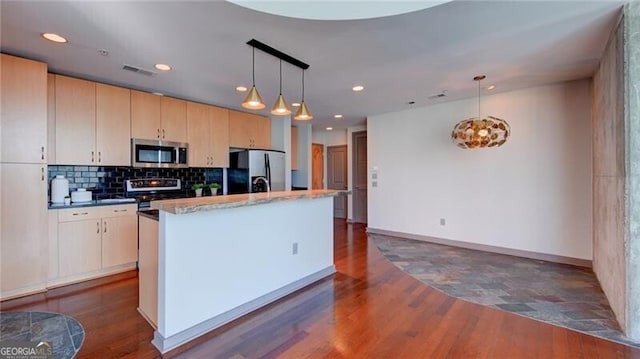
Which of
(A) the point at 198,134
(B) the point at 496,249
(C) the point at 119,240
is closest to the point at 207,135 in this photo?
(A) the point at 198,134

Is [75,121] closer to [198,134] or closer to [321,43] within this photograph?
[198,134]

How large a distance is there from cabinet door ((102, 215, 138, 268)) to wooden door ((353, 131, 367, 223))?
15.7 feet

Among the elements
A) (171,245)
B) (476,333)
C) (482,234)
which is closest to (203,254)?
(171,245)

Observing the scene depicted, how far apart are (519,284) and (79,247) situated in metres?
5.07

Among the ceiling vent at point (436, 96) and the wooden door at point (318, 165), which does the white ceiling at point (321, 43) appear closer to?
the ceiling vent at point (436, 96)

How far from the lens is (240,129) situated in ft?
17.5

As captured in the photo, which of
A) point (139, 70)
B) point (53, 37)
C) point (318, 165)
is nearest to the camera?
point (53, 37)

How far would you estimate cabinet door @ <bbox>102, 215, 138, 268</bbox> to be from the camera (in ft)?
11.6

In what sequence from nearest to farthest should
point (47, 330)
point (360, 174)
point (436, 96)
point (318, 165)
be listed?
point (47, 330) → point (436, 96) → point (360, 174) → point (318, 165)

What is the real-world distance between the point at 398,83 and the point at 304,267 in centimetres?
267

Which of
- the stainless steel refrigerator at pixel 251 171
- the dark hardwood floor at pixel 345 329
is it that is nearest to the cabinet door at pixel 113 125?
the dark hardwood floor at pixel 345 329

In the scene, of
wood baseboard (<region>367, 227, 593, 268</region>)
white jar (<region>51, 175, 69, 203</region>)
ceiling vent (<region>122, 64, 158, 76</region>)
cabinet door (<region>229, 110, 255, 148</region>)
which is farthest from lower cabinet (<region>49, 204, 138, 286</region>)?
wood baseboard (<region>367, 227, 593, 268</region>)

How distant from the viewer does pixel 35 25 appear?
2.35 m

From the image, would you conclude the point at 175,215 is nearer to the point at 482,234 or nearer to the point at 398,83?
the point at 398,83
